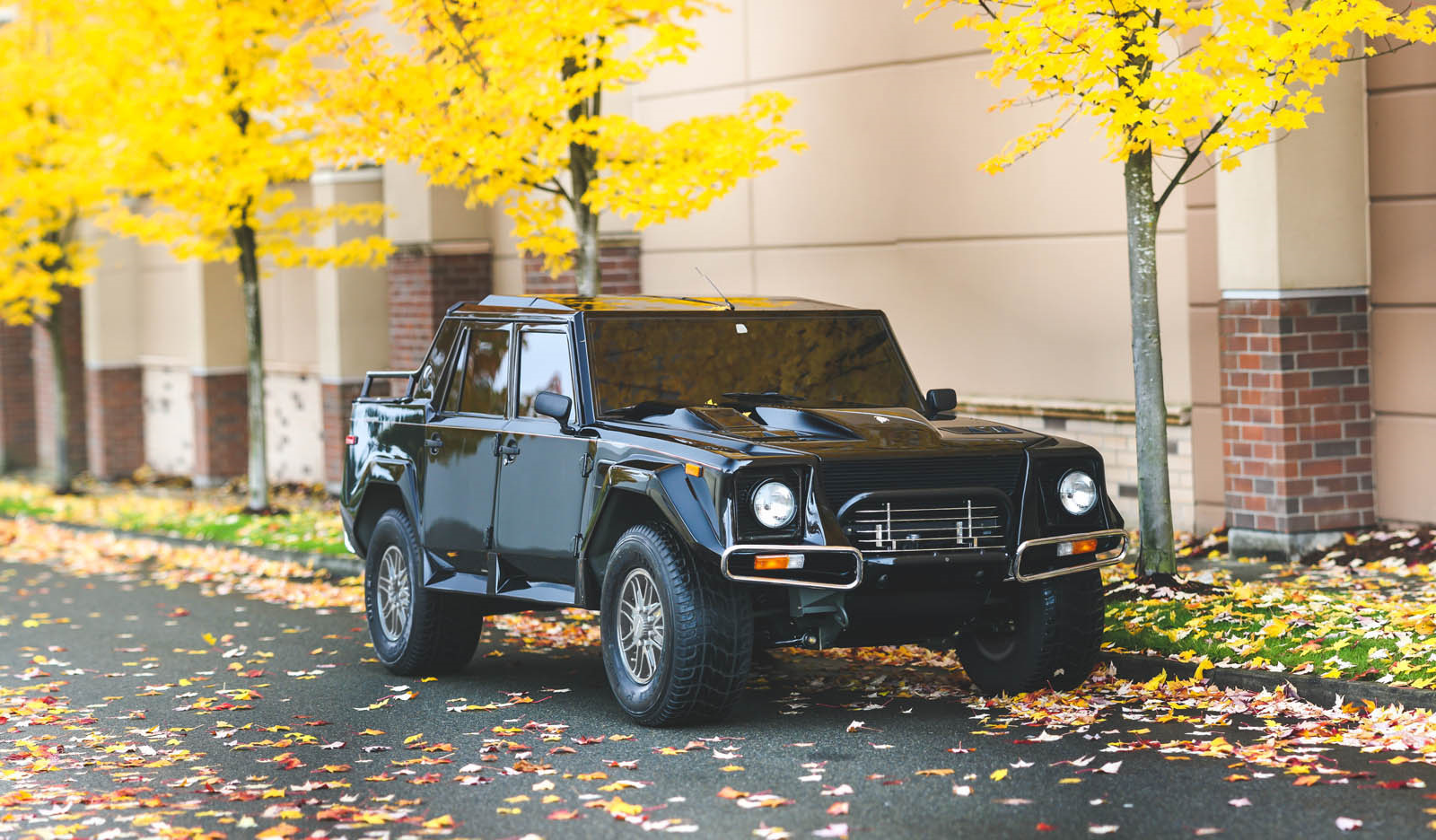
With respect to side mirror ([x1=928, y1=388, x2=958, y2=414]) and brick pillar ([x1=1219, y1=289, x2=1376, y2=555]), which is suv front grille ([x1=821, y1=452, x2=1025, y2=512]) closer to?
side mirror ([x1=928, y1=388, x2=958, y2=414])

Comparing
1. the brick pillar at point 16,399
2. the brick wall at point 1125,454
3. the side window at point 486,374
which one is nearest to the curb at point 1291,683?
the side window at point 486,374

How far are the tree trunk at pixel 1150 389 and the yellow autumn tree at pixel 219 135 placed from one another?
8617mm

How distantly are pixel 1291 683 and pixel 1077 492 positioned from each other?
4.05ft

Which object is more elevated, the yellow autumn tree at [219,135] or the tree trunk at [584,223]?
the yellow autumn tree at [219,135]

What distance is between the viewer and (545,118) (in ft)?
41.4

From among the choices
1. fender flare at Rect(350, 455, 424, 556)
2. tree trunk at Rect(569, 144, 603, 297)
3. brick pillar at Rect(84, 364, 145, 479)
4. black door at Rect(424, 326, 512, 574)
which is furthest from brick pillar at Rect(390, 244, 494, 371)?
black door at Rect(424, 326, 512, 574)

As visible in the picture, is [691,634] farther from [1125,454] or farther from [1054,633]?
[1125,454]

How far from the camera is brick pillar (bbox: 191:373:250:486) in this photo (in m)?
22.5

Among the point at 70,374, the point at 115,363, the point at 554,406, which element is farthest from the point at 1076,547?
the point at 70,374

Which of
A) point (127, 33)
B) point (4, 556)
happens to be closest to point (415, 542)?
point (4, 556)

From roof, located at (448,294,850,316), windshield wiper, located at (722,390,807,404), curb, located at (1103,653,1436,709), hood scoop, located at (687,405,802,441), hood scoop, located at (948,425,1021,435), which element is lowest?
curb, located at (1103,653,1436,709)

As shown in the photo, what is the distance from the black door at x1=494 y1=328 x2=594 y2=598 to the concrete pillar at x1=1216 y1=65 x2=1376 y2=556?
5151 millimetres

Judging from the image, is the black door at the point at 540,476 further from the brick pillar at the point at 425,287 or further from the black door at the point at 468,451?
the brick pillar at the point at 425,287

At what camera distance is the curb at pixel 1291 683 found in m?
7.41
